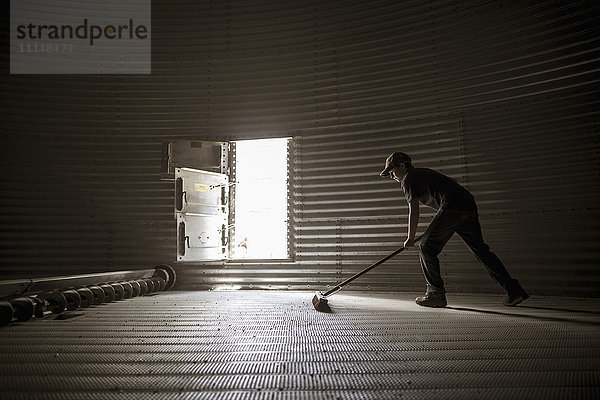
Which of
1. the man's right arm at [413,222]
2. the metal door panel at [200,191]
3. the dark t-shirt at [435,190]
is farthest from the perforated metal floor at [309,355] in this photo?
the metal door panel at [200,191]

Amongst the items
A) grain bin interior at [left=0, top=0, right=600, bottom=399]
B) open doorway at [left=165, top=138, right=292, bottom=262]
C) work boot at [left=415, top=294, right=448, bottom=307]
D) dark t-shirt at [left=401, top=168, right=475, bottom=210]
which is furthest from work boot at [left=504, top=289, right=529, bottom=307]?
open doorway at [left=165, top=138, right=292, bottom=262]

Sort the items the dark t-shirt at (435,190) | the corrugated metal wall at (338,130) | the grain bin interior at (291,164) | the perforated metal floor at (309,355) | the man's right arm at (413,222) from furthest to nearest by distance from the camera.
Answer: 1. the corrugated metal wall at (338,130)
2. the man's right arm at (413,222)
3. the dark t-shirt at (435,190)
4. the grain bin interior at (291,164)
5. the perforated metal floor at (309,355)

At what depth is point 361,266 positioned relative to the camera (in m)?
6.65

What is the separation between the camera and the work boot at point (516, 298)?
4.37 meters

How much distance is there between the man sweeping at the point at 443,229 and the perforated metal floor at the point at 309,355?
290 millimetres

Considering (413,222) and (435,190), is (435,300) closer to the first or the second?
(413,222)

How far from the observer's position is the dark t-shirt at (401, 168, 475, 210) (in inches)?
175

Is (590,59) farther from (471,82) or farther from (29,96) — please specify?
(29,96)

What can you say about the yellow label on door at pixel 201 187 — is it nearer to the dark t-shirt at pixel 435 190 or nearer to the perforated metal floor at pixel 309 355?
the perforated metal floor at pixel 309 355

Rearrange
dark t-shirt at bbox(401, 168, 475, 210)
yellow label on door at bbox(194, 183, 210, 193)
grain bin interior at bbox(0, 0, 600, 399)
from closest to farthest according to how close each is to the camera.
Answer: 1. grain bin interior at bbox(0, 0, 600, 399)
2. dark t-shirt at bbox(401, 168, 475, 210)
3. yellow label on door at bbox(194, 183, 210, 193)

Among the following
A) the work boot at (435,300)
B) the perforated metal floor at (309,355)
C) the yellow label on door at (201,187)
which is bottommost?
the work boot at (435,300)

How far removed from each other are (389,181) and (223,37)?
427 cm

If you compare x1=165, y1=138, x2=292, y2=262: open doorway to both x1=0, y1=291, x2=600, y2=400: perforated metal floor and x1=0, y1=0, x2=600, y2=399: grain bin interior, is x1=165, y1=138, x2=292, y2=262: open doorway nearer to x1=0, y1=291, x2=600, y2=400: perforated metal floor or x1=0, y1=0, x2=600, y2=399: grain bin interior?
x1=0, y1=0, x2=600, y2=399: grain bin interior

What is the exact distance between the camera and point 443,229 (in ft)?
14.5
